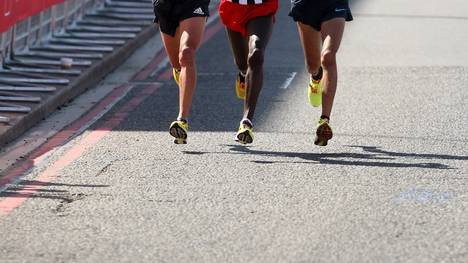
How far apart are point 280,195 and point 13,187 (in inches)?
69.4

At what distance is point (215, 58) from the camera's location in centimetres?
1567

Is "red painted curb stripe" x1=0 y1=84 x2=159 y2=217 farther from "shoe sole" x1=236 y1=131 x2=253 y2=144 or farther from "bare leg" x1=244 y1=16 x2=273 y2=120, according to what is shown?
"bare leg" x1=244 y1=16 x2=273 y2=120

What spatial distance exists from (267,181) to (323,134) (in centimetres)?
114

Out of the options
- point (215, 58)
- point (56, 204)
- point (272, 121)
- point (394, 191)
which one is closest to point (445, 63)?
point (215, 58)

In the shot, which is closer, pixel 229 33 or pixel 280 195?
pixel 280 195

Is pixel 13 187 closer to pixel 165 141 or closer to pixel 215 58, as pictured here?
pixel 165 141

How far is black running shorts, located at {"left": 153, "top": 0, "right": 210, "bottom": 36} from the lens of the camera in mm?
10445

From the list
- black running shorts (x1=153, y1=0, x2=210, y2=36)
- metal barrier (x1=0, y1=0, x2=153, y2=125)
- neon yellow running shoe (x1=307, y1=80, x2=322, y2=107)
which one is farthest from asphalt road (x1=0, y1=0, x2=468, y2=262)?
black running shorts (x1=153, y1=0, x2=210, y2=36)

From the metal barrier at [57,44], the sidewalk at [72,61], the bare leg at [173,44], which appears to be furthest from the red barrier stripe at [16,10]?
the bare leg at [173,44]

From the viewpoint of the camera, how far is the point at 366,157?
10148mm

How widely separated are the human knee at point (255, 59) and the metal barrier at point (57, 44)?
211 cm

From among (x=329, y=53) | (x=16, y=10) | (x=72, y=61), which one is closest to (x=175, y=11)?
(x=329, y=53)

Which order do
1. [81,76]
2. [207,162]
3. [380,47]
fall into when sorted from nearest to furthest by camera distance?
[207,162] < [81,76] < [380,47]

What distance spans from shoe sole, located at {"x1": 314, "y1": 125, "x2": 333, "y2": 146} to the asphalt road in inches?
3.5
